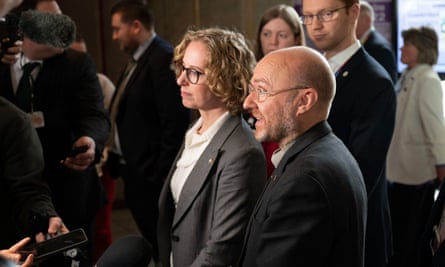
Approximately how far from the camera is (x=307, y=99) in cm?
173

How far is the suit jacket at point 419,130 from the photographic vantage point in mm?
4234

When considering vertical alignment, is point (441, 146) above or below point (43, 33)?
below

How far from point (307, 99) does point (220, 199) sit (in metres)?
0.53

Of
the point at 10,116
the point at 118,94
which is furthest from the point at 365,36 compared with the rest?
the point at 10,116

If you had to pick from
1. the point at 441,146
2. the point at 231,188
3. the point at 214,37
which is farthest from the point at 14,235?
the point at 441,146

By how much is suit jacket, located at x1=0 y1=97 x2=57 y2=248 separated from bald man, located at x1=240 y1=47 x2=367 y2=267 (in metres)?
0.82

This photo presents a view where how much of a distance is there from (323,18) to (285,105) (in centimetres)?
90

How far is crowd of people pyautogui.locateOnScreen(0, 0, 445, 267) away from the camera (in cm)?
164

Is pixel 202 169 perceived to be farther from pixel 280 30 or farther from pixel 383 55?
pixel 383 55

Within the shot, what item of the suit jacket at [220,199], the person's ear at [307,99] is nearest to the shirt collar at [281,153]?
the person's ear at [307,99]

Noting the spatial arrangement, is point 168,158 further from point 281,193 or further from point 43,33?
point 281,193

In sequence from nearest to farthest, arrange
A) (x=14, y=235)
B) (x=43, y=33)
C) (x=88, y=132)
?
1. (x=14, y=235)
2. (x=43, y=33)
3. (x=88, y=132)

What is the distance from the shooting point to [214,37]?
224 cm

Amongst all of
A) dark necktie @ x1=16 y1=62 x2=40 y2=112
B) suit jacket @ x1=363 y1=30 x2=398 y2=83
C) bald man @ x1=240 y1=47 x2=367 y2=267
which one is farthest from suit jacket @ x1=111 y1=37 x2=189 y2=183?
bald man @ x1=240 y1=47 x2=367 y2=267
